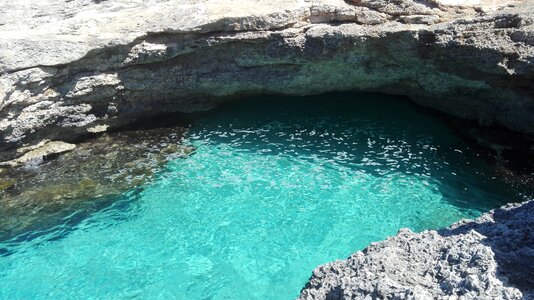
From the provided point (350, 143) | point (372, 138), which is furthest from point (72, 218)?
point (372, 138)

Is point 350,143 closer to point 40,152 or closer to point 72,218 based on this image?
point 72,218

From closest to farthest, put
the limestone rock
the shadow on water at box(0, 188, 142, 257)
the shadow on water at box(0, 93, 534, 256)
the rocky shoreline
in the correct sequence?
the shadow on water at box(0, 188, 142, 257) < the shadow on water at box(0, 93, 534, 256) < the rocky shoreline < the limestone rock

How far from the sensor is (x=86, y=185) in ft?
28.2

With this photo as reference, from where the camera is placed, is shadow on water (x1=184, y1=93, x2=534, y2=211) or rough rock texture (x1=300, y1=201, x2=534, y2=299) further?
shadow on water (x1=184, y1=93, x2=534, y2=211)

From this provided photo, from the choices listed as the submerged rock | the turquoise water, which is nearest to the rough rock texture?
the turquoise water

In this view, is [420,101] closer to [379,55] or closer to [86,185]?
[379,55]

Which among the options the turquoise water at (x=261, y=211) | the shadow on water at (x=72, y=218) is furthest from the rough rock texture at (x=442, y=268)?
the shadow on water at (x=72, y=218)

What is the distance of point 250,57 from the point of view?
9.56 metres

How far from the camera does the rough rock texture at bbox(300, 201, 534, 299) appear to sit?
308 cm

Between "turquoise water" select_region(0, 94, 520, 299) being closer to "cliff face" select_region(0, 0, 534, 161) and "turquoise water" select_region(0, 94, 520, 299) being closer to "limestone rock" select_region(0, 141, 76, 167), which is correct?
"cliff face" select_region(0, 0, 534, 161)

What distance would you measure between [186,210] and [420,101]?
18.2 ft

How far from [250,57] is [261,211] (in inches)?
136

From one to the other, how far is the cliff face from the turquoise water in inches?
36.3

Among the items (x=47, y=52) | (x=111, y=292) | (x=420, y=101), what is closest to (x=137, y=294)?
(x=111, y=292)
